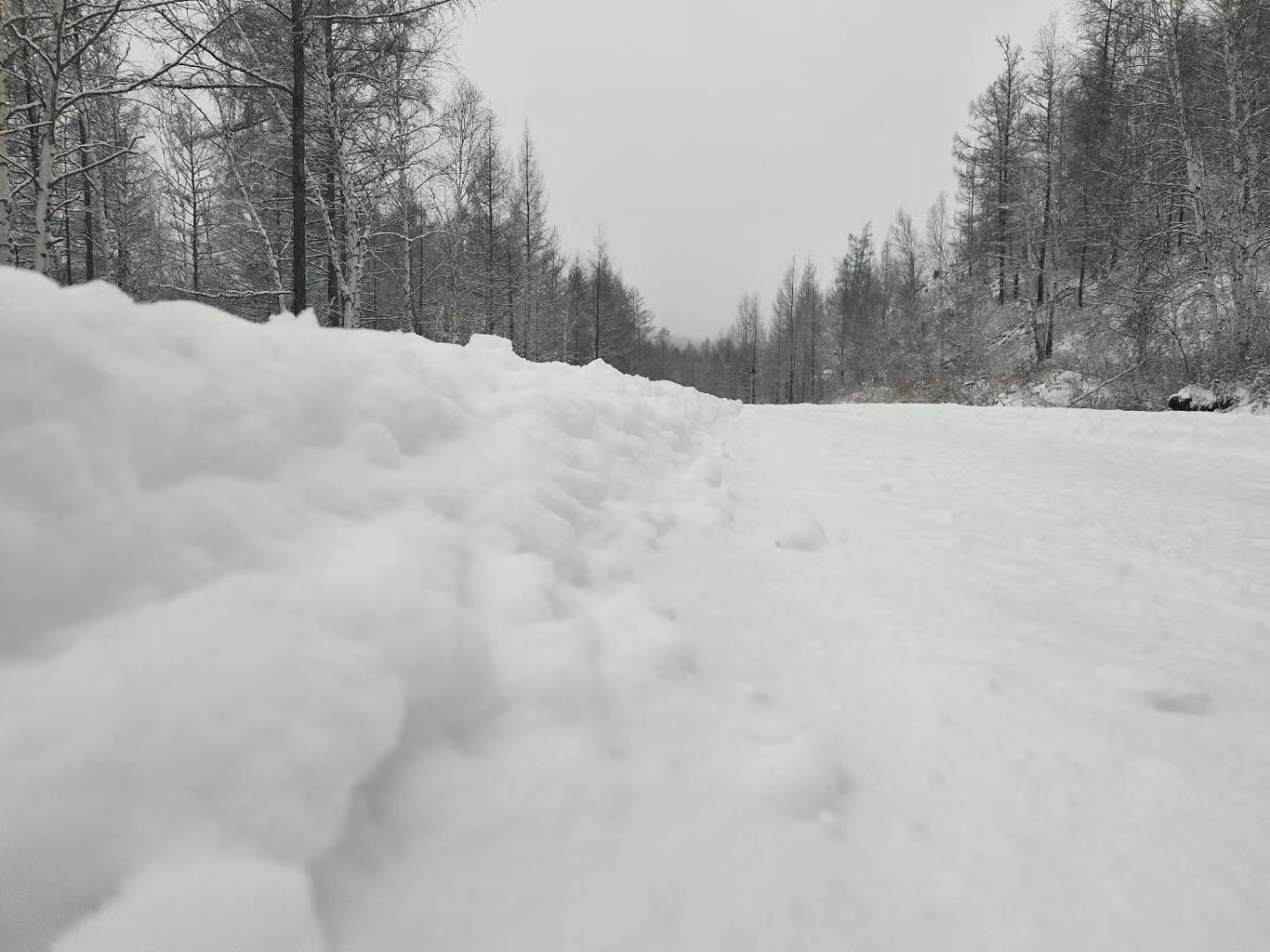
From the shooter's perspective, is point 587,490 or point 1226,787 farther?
point 587,490

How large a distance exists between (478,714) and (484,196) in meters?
22.0

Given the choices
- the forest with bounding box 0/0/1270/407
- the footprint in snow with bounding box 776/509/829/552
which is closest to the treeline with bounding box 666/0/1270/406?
the forest with bounding box 0/0/1270/407

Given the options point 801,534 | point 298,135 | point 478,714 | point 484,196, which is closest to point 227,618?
point 478,714

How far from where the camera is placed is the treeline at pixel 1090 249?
35.9 feet

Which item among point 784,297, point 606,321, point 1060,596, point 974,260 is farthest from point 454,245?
point 784,297

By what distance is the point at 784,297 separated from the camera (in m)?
45.3

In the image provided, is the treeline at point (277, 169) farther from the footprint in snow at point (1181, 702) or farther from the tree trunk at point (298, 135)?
the footprint in snow at point (1181, 702)

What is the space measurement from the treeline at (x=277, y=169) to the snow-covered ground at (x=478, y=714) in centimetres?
620

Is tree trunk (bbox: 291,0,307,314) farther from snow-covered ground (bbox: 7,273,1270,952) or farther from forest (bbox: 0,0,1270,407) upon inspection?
snow-covered ground (bbox: 7,273,1270,952)

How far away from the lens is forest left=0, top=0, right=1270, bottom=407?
8.28 meters

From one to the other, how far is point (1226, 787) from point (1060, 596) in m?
1.00

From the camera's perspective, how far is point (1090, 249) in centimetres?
2300

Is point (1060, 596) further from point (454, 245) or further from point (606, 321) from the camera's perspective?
point (606, 321)

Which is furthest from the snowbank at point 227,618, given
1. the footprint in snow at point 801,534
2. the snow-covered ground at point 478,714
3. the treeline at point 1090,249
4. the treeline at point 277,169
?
the treeline at point 1090,249
